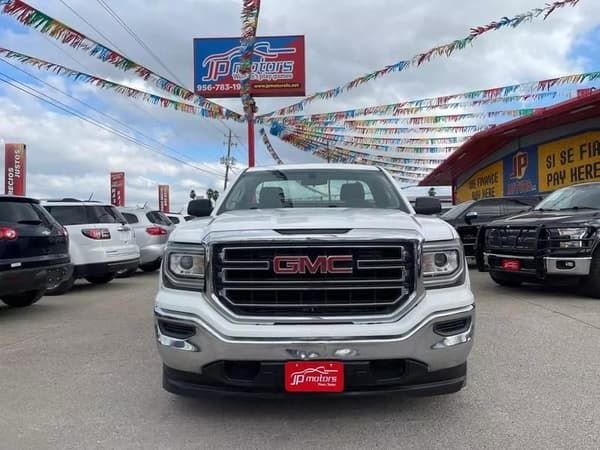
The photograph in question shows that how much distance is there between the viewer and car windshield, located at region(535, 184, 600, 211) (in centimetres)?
903

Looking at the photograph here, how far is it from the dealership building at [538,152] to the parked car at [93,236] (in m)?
10.8

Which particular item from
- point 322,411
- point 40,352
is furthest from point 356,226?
point 40,352

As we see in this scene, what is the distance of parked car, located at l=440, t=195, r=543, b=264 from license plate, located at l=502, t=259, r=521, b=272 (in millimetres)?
4182

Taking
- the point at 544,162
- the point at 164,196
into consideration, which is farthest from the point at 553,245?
the point at 164,196

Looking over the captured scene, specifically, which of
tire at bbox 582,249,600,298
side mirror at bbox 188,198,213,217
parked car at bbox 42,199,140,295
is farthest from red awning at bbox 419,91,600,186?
side mirror at bbox 188,198,213,217

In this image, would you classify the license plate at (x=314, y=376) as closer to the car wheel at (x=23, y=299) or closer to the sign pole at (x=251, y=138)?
the car wheel at (x=23, y=299)

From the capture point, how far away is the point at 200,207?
5.40 m

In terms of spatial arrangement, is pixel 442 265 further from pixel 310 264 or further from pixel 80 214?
pixel 80 214

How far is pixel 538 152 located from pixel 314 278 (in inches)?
709

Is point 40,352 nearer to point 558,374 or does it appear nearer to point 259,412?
point 259,412

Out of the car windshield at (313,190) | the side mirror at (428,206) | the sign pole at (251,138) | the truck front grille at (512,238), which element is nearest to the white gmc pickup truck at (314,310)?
the car windshield at (313,190)

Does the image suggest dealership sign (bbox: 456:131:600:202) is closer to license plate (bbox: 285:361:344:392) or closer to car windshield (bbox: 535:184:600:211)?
car windshield (bbox: 535:184:600:211)

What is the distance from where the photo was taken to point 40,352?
228 inches

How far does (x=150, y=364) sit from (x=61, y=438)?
5.41ft
